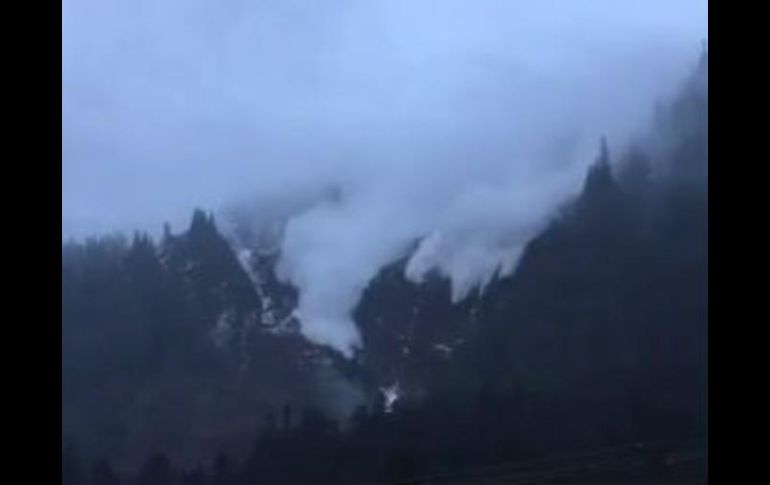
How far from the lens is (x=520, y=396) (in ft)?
11.0

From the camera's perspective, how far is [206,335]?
138 inches

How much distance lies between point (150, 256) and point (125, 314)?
237 millimetres

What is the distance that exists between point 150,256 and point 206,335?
0.34 meters
